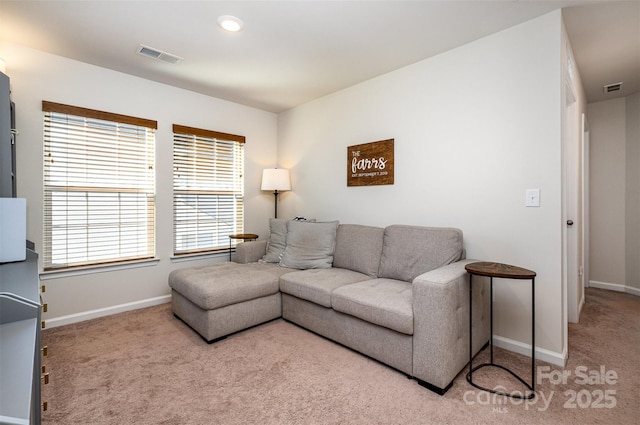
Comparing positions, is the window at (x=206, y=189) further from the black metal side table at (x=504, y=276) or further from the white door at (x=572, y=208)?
the white door at (x=572, y=208)

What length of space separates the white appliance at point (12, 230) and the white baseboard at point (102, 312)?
4.84 feet

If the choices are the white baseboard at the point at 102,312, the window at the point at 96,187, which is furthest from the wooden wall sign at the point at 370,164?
the white baseboard at the point at 102,312

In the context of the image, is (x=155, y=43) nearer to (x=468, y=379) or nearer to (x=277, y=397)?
(x=277, y=397)

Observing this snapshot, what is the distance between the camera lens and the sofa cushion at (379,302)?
1.94 metres

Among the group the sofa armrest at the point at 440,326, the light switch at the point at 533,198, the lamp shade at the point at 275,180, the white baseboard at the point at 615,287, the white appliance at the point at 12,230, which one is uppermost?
the lamp shade at the point at 275,180

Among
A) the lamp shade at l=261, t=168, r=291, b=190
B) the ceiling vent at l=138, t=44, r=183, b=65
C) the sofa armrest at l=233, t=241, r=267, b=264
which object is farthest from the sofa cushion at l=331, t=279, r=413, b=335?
the ceiling vent at l=138, t=44, r=183, b=65

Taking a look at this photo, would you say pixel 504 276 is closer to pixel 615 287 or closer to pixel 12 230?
pixel 12 230

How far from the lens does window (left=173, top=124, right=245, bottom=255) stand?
3.57 metres

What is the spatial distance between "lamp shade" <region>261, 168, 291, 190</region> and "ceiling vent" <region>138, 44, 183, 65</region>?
165cm

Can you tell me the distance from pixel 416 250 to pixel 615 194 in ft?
10.9

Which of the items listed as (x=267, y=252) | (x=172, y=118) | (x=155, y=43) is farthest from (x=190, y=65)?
(x=267, y=252)

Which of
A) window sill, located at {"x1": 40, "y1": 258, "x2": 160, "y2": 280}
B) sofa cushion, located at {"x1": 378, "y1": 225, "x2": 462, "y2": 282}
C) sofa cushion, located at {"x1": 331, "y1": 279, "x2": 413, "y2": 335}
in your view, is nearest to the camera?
sofa cushion, located at {"x1": 331, "y1": 279, "x2": 413, "y2": 335}

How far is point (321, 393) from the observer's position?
5.99ft

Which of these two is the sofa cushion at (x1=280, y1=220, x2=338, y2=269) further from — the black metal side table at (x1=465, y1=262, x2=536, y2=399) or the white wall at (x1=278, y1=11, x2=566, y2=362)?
the black metal side table at (x1=465, y1=262, x2=536, y2=399)
